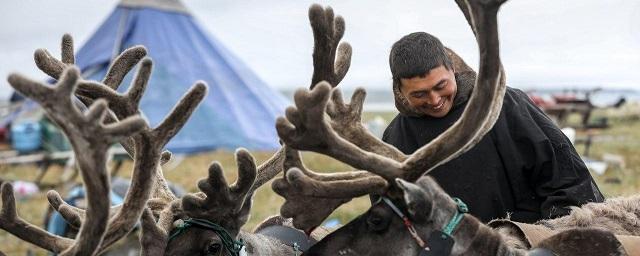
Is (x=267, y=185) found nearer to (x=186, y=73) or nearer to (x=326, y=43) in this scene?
(x=186, y=73)

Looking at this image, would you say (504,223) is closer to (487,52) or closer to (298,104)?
(487,52)

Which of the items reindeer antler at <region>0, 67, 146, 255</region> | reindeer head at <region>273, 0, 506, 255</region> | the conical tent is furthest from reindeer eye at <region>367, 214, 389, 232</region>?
the conical tent

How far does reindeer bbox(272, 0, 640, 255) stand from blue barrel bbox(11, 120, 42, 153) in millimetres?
13606

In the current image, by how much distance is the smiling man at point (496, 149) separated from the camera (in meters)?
3.70

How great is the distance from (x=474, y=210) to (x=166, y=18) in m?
11.1

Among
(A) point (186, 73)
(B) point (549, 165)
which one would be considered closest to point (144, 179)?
(B) point (549, 165)

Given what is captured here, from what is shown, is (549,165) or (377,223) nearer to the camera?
(377,223)

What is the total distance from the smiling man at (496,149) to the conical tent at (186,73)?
9562mm

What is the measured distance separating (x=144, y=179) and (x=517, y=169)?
177cm

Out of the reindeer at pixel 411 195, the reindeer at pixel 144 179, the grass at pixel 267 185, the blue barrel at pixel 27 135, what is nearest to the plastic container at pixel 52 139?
the blue barrel at pixel 27 135

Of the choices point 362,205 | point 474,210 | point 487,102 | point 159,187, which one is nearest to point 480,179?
point 474,210

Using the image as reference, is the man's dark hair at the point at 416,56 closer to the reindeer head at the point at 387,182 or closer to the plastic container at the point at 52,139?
the reindeer head at the point at 387,182

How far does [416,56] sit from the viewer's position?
3.72m

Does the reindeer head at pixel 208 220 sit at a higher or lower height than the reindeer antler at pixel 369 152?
lower
